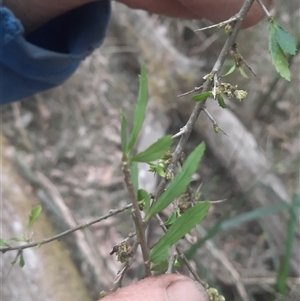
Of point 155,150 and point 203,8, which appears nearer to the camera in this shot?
point 155,150

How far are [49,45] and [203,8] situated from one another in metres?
0.38

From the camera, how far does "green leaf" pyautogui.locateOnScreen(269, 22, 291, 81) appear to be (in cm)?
37

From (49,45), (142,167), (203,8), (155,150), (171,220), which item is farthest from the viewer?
(142,167)

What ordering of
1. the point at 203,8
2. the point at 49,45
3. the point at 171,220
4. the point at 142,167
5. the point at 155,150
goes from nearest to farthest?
the point at 155,150
the point at 171,220
the point at 203,8
the point at 49,45
the point at 142,167

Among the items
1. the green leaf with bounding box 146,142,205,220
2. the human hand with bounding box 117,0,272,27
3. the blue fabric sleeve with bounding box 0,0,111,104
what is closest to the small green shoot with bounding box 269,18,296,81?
the green leaf with bounding box 146,142,205,220

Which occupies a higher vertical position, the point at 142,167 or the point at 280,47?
the point at 280,47

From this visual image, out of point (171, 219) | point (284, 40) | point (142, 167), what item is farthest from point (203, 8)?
point (142, 167)

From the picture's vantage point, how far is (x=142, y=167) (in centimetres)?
135

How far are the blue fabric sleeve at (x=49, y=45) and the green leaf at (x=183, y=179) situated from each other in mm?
588

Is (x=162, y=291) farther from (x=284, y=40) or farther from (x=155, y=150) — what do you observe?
(x=284, y=40)

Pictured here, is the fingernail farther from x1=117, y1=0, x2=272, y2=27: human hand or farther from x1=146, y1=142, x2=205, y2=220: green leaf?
x1=117, y1=0, x2=272, y2=27: human hand

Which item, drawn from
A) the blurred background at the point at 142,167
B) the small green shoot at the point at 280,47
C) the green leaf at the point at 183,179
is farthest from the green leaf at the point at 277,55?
the blurred background at the point at 142,167

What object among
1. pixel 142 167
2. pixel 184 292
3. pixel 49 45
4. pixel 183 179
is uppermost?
pixel 49 45

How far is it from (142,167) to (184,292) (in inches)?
39.5
